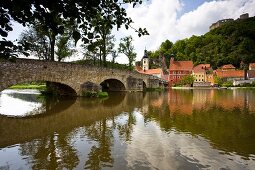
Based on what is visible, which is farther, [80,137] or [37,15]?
[80,137]

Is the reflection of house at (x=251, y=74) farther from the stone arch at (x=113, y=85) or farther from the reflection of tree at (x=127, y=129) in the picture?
the reflection of tree at (x=127, y=129)

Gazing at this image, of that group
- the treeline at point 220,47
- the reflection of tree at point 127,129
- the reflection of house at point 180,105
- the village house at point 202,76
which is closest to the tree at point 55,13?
the reflection of tree at point 127,129

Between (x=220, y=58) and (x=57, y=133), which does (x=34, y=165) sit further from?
(x=220, y=58)

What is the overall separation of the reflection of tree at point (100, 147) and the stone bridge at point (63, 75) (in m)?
9.28

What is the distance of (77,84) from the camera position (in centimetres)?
2816

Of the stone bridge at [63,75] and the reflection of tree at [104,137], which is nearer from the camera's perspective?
the reflection of tree at [104,137]

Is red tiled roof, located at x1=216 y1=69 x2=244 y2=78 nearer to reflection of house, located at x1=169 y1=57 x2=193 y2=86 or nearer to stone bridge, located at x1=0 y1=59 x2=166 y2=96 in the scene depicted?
reflection of house, located at x1=169 y1=57 x2=193 y2=86

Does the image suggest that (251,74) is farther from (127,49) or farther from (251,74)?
(127,49)

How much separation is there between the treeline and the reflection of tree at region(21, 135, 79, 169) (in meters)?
93.1

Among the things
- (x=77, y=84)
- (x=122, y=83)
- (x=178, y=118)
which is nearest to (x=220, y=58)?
(x=122, y=83)

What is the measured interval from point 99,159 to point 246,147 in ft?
16.4

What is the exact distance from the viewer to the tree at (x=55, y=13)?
4171 mm

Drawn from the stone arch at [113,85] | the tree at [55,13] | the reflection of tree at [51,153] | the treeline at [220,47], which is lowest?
the reflection of tree at [51,153]

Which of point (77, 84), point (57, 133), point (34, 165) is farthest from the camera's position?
point (77, 84)
